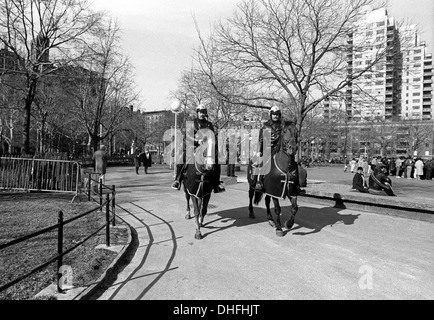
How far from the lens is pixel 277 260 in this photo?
502cm

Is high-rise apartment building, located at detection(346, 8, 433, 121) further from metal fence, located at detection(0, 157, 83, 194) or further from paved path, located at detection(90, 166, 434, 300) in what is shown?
metal fence, located at detection(0, 157, 83, 194)

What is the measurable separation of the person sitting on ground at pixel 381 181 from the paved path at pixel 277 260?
2.52 meters

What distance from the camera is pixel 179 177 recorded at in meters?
7.09

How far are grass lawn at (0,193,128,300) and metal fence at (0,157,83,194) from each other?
2.76m

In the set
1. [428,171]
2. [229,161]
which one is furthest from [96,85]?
[428,171]

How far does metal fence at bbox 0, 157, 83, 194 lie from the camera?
12789 mm

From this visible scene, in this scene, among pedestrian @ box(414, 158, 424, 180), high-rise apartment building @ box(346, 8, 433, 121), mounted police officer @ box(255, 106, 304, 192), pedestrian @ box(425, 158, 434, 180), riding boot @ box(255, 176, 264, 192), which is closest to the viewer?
mounted police officer @ box(255, 106, 304, 192)

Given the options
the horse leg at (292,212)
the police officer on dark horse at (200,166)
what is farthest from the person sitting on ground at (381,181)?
the police officer on dark horse at (200,166)

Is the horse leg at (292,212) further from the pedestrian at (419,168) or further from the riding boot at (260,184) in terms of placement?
the pedestrian at (419,168)

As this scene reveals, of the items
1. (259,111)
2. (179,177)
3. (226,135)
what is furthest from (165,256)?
(226,135)

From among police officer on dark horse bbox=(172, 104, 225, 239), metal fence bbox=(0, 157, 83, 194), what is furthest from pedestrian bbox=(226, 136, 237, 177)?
police officer on dark horse bbox=(172, 104, 225, 239)

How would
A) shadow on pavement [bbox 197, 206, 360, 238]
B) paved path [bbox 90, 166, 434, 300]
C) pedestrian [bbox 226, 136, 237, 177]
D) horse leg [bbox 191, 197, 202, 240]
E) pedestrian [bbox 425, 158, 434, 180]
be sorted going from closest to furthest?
paved path [bbox 90, 166, 434, 300] → horse leg [bbox 191, 197, 202, 240] → shadow on pavement [bbox 197, 206, 360, 238] → pedestrian [bbox 226, 136, 237, 177] → pedestrian [bbox 425, 158, 434, 180]

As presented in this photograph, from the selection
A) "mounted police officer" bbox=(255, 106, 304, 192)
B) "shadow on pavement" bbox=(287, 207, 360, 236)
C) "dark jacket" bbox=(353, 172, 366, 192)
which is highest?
"mounted police officer" bbox=(255, 106, 304, 192)

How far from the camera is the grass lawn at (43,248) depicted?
4.14m
